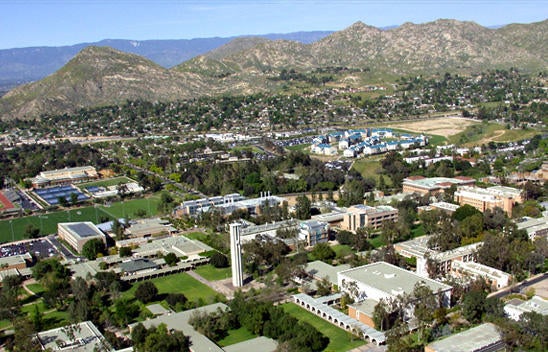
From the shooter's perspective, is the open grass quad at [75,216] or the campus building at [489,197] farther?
the open grass quad at [75,216]

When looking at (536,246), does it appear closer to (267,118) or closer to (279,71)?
(267,118)

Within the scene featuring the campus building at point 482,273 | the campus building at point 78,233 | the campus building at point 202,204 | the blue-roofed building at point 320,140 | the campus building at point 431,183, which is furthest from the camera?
the blue-roofed building at point 320,140

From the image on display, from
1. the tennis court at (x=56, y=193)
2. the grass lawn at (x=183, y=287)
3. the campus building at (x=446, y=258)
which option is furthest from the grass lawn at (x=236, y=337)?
the tennis court at (x=56, y=193)

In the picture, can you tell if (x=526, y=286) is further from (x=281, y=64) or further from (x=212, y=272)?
(x=281, y=64)

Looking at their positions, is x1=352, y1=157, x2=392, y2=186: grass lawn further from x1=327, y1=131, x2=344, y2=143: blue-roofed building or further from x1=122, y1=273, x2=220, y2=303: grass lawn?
x1=122, y1=273, x2=220, y2=303: grass lawn

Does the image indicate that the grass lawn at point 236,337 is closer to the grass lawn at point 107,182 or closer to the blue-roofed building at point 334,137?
the grass lawn at point 107,182

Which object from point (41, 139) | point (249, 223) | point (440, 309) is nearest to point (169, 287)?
point (249, 223)

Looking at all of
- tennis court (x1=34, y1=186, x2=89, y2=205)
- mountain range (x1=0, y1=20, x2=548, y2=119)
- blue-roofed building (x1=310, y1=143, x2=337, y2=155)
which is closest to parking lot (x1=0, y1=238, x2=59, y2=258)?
tennis court (x1=34, y1=186, x2=89, y2=205)
